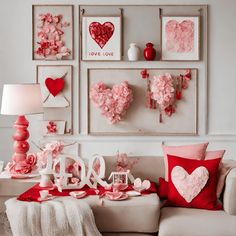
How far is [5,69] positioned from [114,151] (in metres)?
1.43

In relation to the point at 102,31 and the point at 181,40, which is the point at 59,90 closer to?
the point at 102,31

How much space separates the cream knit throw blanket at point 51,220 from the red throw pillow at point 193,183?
746 mm

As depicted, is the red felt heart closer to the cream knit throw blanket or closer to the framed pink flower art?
the framed pink flower art

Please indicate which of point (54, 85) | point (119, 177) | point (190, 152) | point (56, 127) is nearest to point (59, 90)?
point (54, 85)

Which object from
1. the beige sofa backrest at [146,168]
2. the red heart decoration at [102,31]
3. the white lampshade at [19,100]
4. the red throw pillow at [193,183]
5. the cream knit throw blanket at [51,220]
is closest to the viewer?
the cream knit throw blanket at [51,220]

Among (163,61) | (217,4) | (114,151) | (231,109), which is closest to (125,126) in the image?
(114,151)

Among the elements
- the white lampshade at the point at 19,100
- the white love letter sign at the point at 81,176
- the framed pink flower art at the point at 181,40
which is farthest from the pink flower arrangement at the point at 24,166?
the framed pink flower art at the point at 181,40

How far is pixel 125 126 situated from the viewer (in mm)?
5387

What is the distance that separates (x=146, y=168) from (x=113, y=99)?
1263 millimetres

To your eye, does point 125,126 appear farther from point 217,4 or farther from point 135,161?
point 217,4

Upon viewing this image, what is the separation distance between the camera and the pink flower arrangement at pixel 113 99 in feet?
17.2

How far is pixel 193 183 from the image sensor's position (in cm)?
379

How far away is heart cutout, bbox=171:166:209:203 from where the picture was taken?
3.78 m

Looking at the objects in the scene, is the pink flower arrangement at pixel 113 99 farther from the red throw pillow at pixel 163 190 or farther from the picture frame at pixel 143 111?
the red throw pillow at pixel 163 190
